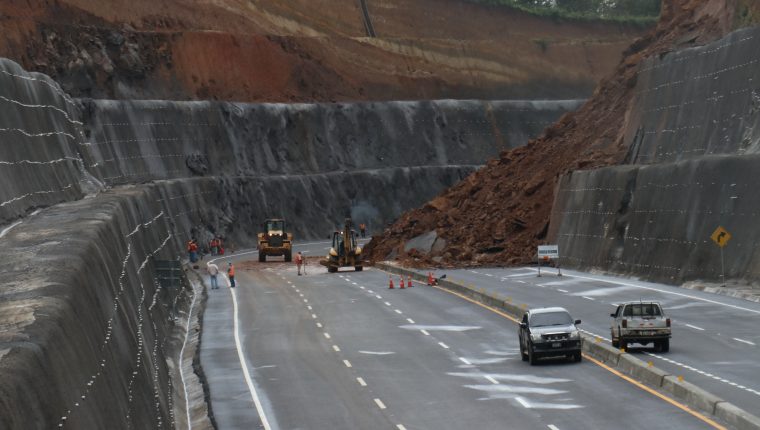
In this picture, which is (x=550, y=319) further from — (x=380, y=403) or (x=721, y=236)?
(x=721, y=236)

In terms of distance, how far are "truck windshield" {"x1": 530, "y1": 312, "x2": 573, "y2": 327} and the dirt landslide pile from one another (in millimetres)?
39668

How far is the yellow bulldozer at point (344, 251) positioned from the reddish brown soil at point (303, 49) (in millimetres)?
33940

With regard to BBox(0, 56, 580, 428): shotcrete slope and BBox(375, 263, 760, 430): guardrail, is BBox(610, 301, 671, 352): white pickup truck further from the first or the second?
BBox(0, 56, 580, 428): shotcrete slope

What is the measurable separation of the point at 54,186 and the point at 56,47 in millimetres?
56509

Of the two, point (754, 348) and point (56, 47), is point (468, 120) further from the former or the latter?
point (754, 348)

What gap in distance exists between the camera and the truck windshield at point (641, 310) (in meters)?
36.5

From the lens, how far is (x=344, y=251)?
77375 millimetres

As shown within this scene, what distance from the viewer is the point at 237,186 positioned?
356 ft

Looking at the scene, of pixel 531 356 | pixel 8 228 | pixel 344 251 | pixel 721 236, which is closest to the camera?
pixel 8 228

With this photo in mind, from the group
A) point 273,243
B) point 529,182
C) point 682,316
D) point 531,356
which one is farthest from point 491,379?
point 273,243

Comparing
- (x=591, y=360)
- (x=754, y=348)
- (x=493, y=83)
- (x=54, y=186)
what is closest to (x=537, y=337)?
(x=591, y=360)

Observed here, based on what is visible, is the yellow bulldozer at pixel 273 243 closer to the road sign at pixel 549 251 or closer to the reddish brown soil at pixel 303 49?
the road sign at pixel 549 251

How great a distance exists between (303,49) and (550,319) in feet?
298

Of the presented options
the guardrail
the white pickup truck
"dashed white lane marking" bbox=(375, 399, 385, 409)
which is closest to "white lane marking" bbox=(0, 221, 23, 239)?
"dashed white lane marking" bbox=(375, 399, 385, 409)
